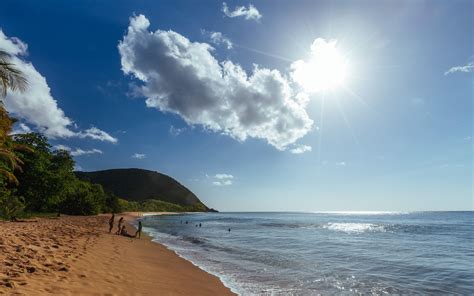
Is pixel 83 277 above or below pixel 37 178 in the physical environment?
below

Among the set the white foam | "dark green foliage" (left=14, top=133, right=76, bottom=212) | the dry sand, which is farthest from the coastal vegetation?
the white foam

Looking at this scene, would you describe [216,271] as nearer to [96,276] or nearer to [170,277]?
[170,277]

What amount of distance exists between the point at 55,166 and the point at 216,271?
48.5 m

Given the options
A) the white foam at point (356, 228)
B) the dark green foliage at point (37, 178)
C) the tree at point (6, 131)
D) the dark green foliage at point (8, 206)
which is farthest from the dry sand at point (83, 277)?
the white foam at point (356, 228)

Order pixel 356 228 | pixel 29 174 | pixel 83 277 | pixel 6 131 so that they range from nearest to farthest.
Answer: pixel 83 277
pixel 6 131
pixel 29 174
pixel 356 228

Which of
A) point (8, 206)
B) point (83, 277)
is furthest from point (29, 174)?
point (83, 277)

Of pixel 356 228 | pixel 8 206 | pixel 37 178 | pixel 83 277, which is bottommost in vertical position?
pixel 356 228

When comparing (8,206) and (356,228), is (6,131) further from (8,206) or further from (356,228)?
(356,228)

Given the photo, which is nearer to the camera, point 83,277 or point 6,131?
point 83,277

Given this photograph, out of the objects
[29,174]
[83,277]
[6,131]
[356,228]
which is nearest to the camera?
[83,277]

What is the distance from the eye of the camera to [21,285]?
7.03 m

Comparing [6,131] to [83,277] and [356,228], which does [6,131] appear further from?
[356,228]

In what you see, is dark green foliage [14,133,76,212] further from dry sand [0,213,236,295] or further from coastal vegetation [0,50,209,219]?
dry sand [0,213,236,295]

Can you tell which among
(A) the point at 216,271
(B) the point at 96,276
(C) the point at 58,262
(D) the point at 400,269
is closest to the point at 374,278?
(D) the point at 400,269
